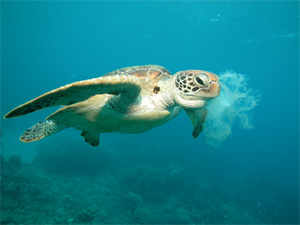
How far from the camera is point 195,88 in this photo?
1941 millimetres

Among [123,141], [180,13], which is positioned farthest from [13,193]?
[180,13]

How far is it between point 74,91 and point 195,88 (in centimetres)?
123

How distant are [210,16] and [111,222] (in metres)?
23.3

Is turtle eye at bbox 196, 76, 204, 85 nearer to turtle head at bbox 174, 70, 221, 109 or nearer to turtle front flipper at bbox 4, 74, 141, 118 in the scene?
turtle head at bbox 174, 70, 221, 109

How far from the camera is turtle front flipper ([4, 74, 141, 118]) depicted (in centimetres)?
127

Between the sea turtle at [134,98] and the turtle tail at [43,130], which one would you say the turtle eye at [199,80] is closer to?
the sea turtle at [134,98]

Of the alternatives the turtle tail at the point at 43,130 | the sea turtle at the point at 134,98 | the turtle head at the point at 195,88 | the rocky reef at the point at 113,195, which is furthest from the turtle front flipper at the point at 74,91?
the rocky reef at the point at 113,195

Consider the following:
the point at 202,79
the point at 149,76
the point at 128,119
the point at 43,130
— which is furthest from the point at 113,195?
the point at 202,79

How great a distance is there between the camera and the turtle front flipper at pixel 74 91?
1268 millimetres

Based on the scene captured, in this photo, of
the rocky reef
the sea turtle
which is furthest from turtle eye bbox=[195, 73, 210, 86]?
the rocky reef

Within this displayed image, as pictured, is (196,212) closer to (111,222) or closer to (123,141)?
(111,222)

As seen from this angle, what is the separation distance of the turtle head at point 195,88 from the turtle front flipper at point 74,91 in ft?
1.81

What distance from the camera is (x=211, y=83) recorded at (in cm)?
190

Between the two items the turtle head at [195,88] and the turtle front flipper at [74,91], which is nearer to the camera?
the turtle front flipper at [74,91]
